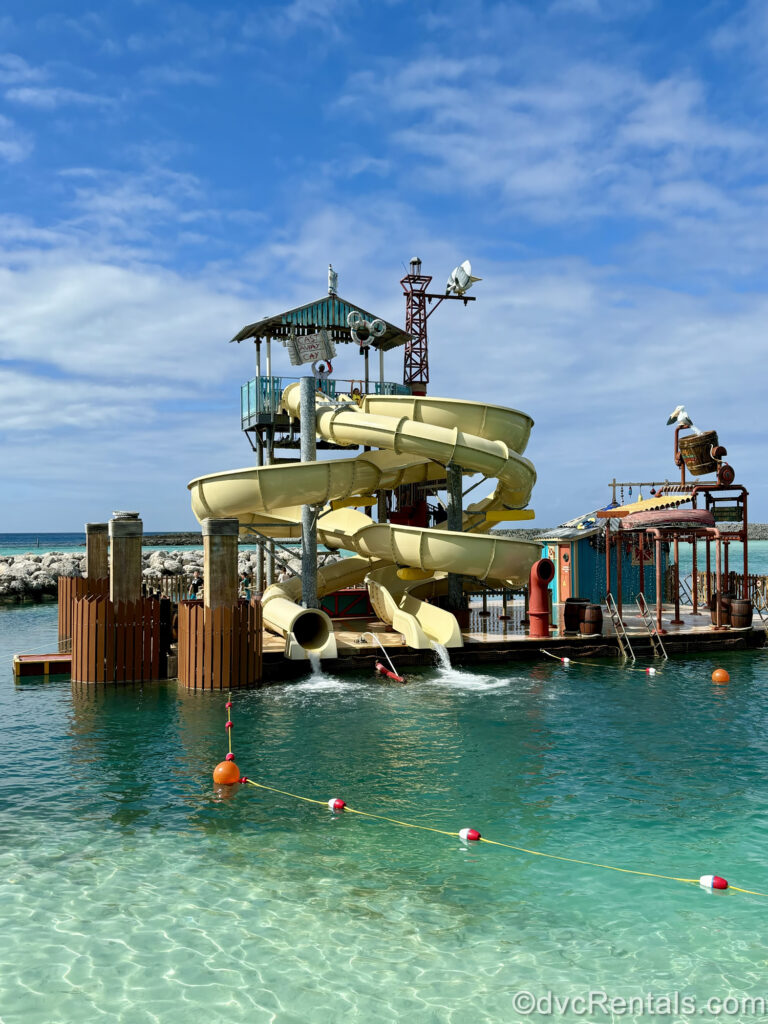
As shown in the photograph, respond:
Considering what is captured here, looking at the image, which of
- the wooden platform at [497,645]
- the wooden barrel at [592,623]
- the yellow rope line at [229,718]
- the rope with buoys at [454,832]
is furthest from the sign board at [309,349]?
the rope with buoys at [454,832]

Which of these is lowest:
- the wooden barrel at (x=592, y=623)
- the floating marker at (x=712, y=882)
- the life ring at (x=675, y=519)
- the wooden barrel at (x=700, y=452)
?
the floating marker at (x=712, y=882)

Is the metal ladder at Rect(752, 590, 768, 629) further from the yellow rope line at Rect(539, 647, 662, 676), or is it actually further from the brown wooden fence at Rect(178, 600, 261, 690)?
the brown wooden fence at Rect(178, 600, 261, 690)

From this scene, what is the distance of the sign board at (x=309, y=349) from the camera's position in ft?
78.1

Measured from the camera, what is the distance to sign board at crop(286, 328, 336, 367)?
23797 millimetres

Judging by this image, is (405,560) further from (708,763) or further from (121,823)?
(121,823)

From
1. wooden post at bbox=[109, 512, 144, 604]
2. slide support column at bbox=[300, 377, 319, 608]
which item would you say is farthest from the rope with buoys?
slide support column at bbox=[300, 377, 319, 608]

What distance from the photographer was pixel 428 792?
12.1m

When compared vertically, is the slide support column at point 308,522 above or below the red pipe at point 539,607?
above

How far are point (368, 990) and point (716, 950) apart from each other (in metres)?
3.39

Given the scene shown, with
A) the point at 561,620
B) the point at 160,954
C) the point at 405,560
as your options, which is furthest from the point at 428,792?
the point at 561,620

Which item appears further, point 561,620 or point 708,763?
point 561,620

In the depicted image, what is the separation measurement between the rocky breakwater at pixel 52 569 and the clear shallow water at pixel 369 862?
98.0 ft

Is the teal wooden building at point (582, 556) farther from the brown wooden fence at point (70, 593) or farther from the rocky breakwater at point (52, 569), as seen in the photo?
the rocky breakwater at point (52, 569)

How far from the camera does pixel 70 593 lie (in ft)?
92.1
